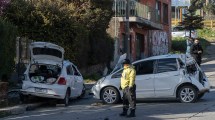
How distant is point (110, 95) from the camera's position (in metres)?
18.3

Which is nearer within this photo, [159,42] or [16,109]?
[16,109]

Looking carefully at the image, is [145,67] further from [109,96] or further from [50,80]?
[50,80]

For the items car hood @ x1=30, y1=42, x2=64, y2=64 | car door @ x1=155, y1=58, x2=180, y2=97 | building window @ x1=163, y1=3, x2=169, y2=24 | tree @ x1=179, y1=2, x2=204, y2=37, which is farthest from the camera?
tree @ x1=179, y1=2, x2=204, y2=37

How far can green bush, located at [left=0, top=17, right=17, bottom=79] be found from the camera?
792 inches

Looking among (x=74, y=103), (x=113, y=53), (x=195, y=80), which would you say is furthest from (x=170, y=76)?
(x=113, y=53)

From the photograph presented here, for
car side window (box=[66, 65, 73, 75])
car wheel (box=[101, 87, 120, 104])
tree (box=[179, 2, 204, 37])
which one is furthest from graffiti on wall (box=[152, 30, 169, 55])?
car wheel (box=[101, 87, 120, 104])

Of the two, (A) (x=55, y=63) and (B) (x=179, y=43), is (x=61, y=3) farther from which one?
(B) (x=179, y=43)

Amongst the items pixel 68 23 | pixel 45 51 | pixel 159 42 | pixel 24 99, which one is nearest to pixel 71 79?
pixel 45 51

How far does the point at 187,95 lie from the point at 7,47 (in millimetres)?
7551

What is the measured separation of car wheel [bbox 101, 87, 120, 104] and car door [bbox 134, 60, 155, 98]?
772 mm

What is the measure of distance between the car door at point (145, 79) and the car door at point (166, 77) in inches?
7.2

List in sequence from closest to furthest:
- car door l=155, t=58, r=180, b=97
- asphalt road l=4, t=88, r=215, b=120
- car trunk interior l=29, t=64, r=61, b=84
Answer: asphalt road l=4, t=88, r=215, b=120 < car door l=155, t=58, r=180, b=97 < car trunk interior l=29, t=64, r=61, b=84

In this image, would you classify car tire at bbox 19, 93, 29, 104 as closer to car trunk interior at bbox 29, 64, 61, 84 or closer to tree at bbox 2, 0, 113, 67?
car trunk interior at bbox 29, 64, 61, 84

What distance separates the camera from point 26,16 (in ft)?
85.6
